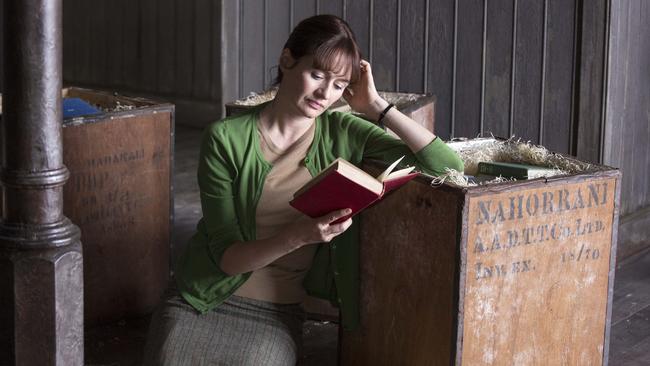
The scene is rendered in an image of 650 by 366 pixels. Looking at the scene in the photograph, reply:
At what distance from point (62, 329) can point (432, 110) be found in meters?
2.50

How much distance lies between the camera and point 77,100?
3.96 m

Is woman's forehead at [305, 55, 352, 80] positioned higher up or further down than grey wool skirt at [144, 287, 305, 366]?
higher up

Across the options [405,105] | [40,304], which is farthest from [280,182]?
[405,105]

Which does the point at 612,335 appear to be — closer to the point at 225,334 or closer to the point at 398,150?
the point at 398,150

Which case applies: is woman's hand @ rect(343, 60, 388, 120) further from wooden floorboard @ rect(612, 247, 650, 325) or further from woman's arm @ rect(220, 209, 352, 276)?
wooden floorboard @ rect(612, 247, 650, 325)

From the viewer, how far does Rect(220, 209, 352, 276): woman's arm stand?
2.72 meters

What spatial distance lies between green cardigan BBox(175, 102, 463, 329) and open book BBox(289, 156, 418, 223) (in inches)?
14.9

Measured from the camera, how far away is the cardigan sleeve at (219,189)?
3014 millimetres

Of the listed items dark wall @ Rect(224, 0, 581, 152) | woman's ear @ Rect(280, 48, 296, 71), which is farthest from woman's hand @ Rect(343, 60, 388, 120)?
dark wall @ Rect(224, 0, 581, 152)

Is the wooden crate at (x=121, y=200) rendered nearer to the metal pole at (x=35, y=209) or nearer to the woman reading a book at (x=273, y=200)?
the woman reading a book at (x=273, y=200)

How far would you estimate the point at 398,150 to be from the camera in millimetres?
3098

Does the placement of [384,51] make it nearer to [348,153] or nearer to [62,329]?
[348,153]

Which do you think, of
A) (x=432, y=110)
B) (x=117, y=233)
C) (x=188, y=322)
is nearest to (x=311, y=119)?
(x=188, y=322)

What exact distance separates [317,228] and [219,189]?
0.42m
